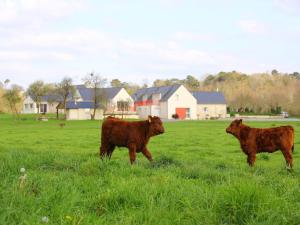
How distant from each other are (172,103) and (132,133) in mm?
86540

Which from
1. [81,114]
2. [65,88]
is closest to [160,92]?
[81,114]

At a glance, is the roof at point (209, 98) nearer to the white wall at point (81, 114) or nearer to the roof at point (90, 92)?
the roof at point (90, 92)

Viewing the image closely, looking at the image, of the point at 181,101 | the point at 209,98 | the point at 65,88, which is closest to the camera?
the point at 65,88

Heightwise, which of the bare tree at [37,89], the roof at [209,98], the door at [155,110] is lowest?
the door at [155,110]

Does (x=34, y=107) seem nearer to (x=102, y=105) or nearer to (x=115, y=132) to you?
(x=102, y=105)

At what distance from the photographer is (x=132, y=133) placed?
1236 centimetres

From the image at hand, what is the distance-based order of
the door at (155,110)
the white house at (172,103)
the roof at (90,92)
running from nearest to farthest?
the white house at (172,103), the door at (155,110), the roof at (90,92)

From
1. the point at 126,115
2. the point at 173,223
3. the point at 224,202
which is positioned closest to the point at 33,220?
the point at 173,223

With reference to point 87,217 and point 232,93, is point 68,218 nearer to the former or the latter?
point 87,217

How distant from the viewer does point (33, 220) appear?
16.0ft

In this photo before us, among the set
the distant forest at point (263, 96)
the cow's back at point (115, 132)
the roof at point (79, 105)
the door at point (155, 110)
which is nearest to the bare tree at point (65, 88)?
the roof at point (79, 105)

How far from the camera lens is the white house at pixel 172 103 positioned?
9888cm

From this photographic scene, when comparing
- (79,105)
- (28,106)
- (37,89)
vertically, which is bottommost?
(79,105)

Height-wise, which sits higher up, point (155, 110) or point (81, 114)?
point (155, 110)
